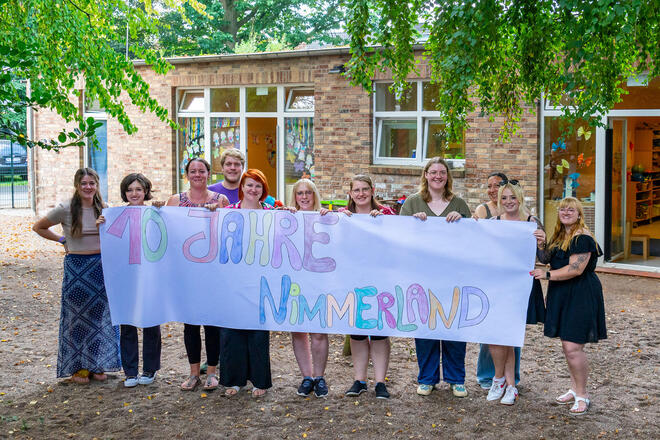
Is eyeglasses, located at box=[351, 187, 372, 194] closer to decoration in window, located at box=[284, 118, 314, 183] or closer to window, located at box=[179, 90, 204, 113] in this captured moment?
decoration in window, located at box=[284, 118, 314, 183]

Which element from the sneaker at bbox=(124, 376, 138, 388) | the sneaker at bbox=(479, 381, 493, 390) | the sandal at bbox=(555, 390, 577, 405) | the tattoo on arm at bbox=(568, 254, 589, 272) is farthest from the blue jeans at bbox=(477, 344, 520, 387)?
the sneaker at bbox=(124, 376, 138, 388)

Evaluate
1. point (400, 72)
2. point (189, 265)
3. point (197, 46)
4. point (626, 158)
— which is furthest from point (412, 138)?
point (197, 46)

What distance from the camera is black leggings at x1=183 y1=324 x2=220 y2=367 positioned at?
19.6ft

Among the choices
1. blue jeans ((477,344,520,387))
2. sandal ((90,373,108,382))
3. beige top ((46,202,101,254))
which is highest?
beige top ((46,202,101,254))

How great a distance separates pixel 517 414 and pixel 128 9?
7235mm

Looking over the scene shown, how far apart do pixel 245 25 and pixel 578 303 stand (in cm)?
3157

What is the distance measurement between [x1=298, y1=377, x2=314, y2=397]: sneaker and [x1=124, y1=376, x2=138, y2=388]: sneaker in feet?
4.37

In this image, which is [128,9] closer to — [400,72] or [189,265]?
[400,72]

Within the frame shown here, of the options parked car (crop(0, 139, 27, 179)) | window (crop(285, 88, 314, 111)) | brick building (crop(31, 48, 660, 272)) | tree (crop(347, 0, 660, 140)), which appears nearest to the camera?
tree (crop(347, 0, 660, 140))

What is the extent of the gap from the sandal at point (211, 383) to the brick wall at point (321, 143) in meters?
6.58

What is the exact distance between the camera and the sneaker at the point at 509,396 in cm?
565

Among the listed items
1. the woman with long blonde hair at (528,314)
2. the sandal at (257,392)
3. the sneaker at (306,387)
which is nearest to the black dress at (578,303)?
the woman with long blonde hair at (528,314)

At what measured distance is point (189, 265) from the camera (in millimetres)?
5977

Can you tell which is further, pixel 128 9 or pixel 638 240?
pixel 638 240
